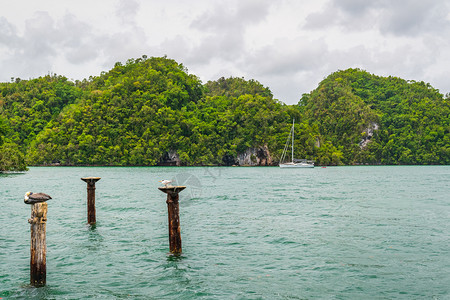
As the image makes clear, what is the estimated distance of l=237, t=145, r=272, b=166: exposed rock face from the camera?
145625 millimetres

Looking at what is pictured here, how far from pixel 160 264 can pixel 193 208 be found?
1600 centimetres

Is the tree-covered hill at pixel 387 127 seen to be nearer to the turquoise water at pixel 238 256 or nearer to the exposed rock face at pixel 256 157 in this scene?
the exposed rock face at pixel 256 157

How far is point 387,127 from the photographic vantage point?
620 feet

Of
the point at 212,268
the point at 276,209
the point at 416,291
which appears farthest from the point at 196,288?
the point at 276,209

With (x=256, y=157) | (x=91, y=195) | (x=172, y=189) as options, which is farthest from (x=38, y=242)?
(x=256, y=157)

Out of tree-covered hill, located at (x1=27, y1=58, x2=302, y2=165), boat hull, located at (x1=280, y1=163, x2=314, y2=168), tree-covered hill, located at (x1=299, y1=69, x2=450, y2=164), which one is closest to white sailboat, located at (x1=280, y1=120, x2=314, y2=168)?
boat hull, located at (x1=280, y1=163, x2=314, y2=168)

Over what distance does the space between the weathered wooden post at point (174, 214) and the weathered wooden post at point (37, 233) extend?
11.6 feet

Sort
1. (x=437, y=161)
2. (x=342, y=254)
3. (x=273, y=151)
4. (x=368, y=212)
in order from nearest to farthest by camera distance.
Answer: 1. (x=342, y=254)
2. (x=368, y=212)
3. (x=273, y=151)
4. (x=437, y=161)

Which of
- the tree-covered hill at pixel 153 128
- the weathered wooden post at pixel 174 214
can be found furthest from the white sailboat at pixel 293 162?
the weathered wooden post at pixel 174 214

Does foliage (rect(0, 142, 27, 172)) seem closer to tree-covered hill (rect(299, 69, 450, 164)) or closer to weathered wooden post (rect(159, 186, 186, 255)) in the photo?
weathered wooden post (rect(159, 186, 186, 255))

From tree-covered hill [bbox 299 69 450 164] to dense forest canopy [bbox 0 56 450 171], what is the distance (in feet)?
1.44

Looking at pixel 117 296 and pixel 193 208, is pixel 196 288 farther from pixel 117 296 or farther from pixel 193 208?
pixel 193 208

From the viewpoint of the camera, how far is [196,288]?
1185 cm

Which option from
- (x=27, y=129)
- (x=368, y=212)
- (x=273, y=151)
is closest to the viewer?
(x=368, y=212)
